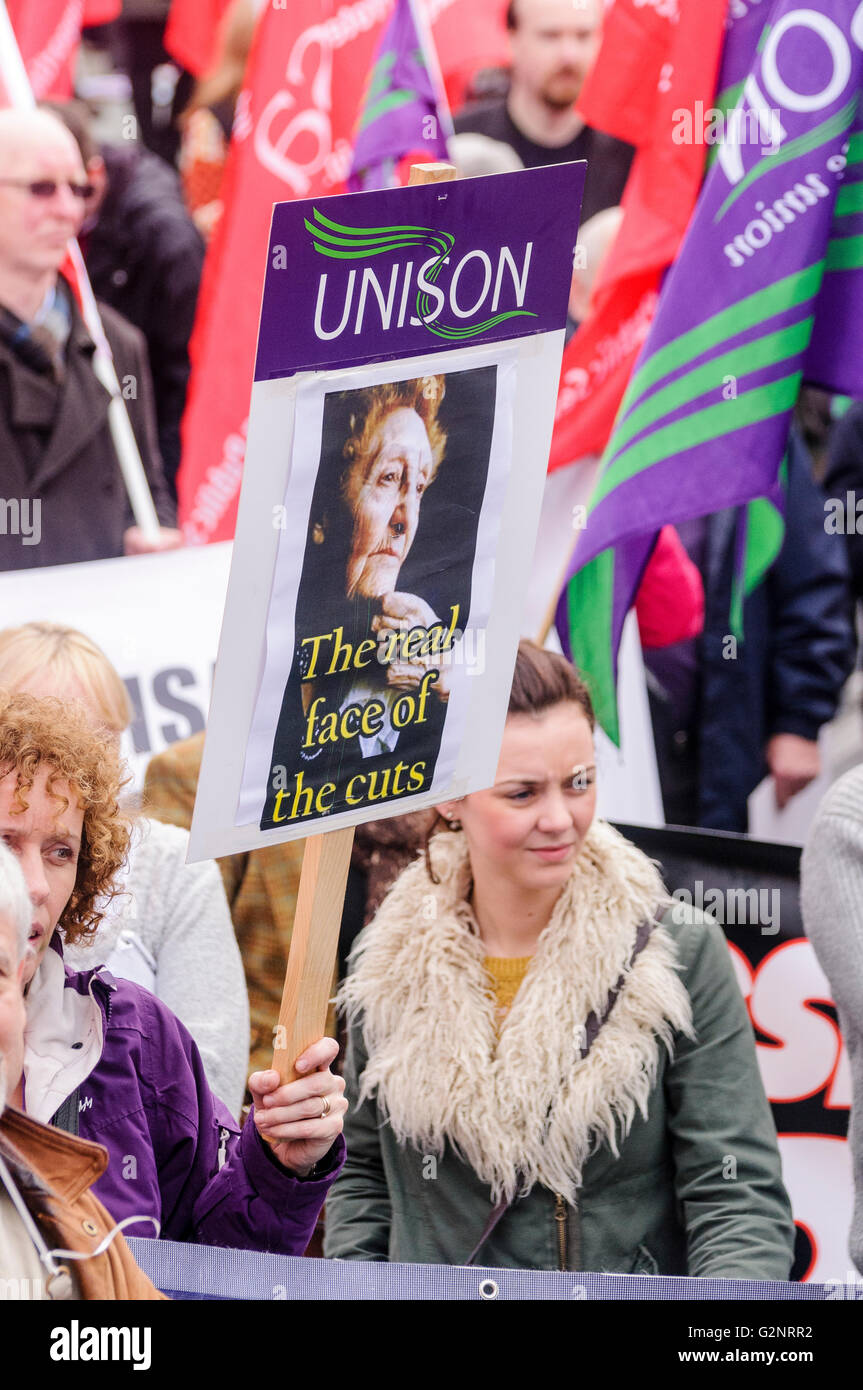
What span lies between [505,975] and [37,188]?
2490 millimetres

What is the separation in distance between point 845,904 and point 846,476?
2397 millimetres

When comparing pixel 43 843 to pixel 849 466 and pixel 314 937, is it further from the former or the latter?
pixel 849 466

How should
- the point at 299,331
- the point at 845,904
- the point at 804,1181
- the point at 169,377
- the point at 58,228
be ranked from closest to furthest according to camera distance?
the point at 299,331, the point at 845,904, the point at 804,1181, the point at 58,228, the point at 169,377

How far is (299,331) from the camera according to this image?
185 cm

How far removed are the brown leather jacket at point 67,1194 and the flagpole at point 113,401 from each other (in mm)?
3022

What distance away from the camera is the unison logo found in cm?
186

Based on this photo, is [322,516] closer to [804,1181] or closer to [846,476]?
[804,1181]

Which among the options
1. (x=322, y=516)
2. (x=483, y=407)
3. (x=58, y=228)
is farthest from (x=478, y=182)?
(x=58, y=228)

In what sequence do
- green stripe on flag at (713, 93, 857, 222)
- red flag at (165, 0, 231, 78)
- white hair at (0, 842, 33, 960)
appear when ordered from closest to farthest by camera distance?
1. white hair at (0, 842, 33, 960)
2. green stripe on flag at (713, 93, 857, 222)
3. red flag at (165, 0, 231, 78)

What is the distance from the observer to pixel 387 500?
1963 mm

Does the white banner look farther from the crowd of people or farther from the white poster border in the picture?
the white poster border

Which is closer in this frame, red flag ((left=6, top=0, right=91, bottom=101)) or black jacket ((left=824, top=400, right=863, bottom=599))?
black jacket ((left=824, top=400, right=863, bottom=599))

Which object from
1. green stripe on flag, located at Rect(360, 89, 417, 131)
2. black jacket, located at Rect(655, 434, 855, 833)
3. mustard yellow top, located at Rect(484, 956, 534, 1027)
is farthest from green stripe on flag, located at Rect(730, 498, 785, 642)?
mustard yellow top, located at Rect(484, 956, 534, 1027)

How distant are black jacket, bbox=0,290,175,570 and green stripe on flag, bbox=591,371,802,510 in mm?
1509
